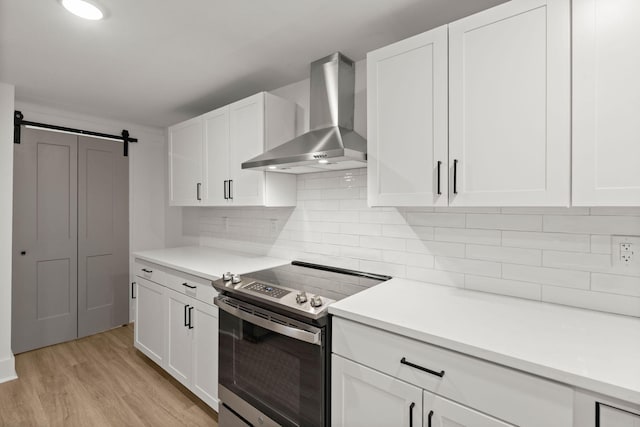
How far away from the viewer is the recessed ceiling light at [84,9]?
1.49 meters

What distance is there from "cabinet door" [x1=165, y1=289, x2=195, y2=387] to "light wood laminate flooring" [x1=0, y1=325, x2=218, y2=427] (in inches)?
7.5

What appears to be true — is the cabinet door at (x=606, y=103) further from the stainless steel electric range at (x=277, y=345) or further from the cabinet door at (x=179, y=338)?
the cabinet door at (x=179, y=338)

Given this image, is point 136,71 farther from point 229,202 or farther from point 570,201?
point 570,201

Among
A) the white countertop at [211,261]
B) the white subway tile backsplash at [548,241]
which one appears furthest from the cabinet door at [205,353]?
the white subway tile backsplash at [548,241]

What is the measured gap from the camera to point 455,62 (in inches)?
53.9

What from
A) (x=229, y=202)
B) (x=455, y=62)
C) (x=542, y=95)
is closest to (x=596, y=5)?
(x=542, y=95)

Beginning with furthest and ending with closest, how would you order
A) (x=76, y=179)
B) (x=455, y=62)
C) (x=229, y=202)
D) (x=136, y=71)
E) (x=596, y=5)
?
(x=76, y=179) < (x=229, y=202) < (x=136, y=71) < (x=455, y=62) < (x=596, y=5)

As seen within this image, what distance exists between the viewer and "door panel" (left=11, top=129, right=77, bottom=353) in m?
2.94

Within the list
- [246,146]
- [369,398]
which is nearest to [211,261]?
[246,146]

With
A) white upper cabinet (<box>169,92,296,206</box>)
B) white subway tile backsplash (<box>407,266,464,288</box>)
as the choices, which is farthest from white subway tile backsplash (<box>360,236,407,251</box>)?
white upper cabinet (<box>169,92,296,206</box>)

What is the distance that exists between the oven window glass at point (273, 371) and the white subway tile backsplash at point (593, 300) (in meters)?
1.09

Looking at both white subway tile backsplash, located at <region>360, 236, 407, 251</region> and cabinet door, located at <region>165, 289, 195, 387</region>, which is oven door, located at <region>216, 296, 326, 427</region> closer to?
cabinet door, located at <region>165, 289, 195, 387</region>

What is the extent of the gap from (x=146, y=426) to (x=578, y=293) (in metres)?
2.57

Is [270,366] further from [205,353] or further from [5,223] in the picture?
[5,223]
